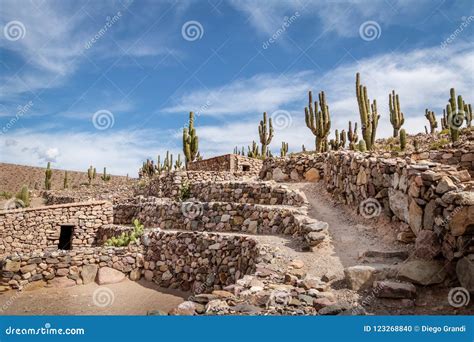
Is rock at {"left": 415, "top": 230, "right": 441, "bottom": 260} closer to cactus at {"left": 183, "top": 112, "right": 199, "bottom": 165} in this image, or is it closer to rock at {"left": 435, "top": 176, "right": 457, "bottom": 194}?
rock at {"left": 435, "top": 176, "right": 457, "bottom": 194}

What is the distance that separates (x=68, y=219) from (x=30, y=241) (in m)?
1.86

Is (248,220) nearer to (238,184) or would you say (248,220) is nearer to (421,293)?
(238,184)

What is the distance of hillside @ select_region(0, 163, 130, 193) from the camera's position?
45.4 metres

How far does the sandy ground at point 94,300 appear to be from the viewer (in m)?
8.55

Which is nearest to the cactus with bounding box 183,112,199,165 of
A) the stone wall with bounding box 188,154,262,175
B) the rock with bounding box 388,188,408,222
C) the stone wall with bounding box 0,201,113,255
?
the stone wall with bounding box 188,154,262,175

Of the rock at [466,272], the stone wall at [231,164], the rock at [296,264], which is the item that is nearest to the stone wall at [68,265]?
the rock at [296,264]

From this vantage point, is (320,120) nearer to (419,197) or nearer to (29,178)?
(419,197)

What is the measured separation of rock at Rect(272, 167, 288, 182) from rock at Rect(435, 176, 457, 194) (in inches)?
383

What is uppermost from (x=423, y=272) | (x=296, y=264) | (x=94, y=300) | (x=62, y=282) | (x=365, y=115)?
(x=365, y=115)

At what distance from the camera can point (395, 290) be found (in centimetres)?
465

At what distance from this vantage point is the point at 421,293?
15.5 feet

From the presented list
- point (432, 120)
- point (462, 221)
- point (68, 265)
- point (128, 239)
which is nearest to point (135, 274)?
point (128, 239)

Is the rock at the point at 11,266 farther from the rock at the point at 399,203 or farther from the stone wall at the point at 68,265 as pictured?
the rock at the point at 399,203

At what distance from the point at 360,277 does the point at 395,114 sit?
24.6m
